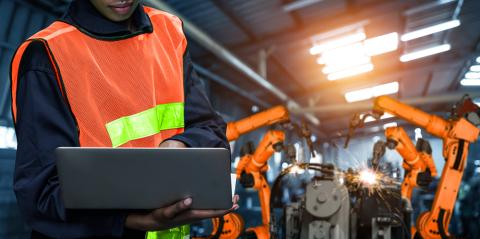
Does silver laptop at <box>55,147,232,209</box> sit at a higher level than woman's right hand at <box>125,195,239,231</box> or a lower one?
higher

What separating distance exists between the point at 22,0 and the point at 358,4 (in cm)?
519

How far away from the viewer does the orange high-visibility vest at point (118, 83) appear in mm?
1213

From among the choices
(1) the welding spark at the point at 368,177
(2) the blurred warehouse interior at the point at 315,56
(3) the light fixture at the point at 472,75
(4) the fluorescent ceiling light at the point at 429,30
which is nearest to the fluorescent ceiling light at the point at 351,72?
(2) the blurred warehouse interior at the point at 315,56

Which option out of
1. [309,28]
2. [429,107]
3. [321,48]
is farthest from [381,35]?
[429,107]

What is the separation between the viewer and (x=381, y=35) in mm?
8258

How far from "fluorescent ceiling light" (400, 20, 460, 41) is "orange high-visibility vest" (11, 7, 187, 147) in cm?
808

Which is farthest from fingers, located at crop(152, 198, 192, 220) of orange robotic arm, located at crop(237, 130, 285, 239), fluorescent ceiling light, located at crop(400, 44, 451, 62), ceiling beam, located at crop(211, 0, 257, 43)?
fluorescent ceiling light, located at crop(400, 44, 451, 62)

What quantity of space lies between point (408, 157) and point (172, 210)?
493 cm

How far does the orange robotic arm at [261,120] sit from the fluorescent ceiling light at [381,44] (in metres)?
3.82

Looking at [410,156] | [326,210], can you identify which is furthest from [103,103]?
[410,156]

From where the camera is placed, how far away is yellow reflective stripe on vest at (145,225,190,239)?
1271 mm

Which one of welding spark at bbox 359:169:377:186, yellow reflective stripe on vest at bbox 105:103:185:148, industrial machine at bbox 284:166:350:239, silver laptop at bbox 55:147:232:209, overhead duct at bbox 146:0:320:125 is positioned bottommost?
industrial machine at bbox 284:166:350:239

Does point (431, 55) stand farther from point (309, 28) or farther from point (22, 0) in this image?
point (22, 0)

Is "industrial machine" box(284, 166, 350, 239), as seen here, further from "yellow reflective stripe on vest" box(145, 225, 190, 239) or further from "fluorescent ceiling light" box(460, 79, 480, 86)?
"fluorescent ceiling light" box(460, 79, 480, 86)
